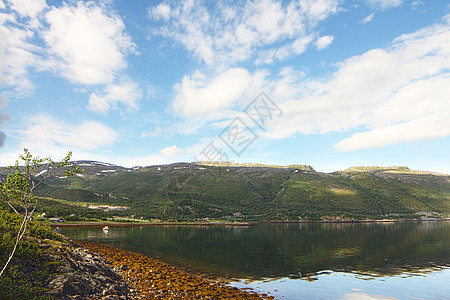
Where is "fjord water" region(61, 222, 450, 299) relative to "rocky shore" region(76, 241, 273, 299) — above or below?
below

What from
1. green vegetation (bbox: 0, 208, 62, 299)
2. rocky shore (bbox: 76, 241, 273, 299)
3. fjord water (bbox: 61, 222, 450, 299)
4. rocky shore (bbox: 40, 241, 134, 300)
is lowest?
fjord water (bbox: 61, 222, 450, 299)

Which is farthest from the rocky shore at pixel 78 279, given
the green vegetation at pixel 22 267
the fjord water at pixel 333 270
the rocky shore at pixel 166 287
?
the fjord water at pixel 333 270

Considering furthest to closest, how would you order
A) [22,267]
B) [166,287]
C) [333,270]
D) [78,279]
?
[333,270] → [166,287] → [78,279] → [22,267]

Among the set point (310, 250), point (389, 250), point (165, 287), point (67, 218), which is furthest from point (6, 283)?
point (67, 218)

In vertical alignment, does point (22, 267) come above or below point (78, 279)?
above

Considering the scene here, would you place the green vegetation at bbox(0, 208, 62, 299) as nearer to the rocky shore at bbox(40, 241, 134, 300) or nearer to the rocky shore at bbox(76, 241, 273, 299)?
the rocky shore at bbox(40, 241, 134, 300)

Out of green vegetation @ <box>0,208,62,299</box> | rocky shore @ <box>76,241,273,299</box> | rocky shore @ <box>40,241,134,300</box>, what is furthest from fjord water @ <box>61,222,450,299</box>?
green vegetation @ <box>0,208,62,299</box>

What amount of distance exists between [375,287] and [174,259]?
39.0 meters

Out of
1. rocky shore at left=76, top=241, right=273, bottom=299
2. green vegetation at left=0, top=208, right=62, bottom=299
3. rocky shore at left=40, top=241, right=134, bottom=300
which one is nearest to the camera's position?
green vegetation at left=0, top=208, right=62, bottom=299

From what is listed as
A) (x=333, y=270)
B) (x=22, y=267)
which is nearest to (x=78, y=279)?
(x=22, y=267)

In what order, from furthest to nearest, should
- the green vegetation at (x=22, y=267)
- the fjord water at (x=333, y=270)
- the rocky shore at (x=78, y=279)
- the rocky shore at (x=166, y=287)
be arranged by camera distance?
the fjord water at (x=333, y=270) < the rocky shore at (x=166, y=287) < the rocky shore at (x=78, y=279) < the green vegetation at (x=22, y=267)

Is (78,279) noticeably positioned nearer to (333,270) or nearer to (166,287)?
(166,287)

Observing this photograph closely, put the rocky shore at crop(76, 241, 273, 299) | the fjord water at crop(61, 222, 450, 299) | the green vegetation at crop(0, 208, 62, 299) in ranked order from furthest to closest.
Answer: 1. the fjord water at crop(61, 222, 450, 299)
2. the rocky shore at crop(76, 241, 273, 299)
3. the green vegetation at crop(0, 208, 62, 299)

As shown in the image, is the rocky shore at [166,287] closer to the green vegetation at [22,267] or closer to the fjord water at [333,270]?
the fjord water at [333,270]
